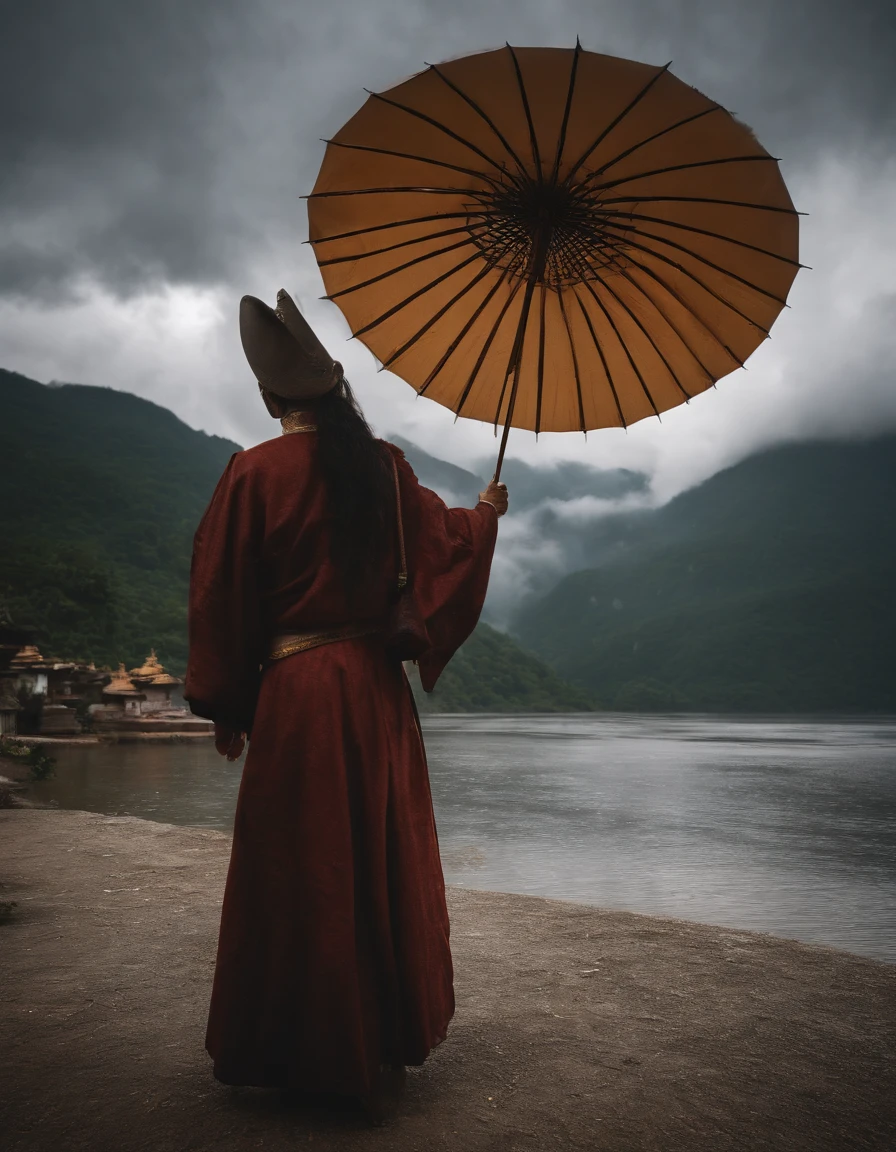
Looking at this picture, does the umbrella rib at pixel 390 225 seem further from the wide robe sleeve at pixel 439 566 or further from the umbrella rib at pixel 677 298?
the wide robe sleeve at pixel 439 566

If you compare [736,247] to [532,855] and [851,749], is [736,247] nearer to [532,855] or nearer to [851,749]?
[532,855]

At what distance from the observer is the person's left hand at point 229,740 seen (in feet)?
7.23

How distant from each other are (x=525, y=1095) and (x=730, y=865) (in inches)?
222

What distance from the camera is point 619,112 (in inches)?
96.0

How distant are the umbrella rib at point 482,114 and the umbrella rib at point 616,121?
157 millimetres

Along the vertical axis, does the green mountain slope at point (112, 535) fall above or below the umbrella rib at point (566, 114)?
above

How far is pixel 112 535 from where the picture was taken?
232 ft

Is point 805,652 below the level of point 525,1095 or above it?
above

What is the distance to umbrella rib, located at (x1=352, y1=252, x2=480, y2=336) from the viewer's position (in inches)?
114

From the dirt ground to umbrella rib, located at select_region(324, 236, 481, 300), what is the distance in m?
2.37

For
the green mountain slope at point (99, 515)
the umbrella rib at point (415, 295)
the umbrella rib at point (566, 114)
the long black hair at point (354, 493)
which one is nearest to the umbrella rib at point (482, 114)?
the umbrella rib at point (566, 114)

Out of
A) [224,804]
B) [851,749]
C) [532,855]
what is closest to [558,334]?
[532,855]

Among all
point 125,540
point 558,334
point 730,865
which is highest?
point 125,540

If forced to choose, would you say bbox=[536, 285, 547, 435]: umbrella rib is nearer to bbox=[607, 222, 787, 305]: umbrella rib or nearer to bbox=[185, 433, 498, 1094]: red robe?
bbox=[607, 222, 787, 305]: umbrella rib
